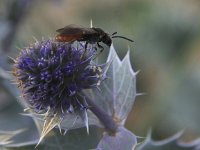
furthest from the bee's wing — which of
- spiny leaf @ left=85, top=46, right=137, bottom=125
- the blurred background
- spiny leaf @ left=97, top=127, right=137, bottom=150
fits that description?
the blurred background

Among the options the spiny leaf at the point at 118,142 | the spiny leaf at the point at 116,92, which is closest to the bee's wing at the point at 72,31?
the spiny leaf at the point at 116,92

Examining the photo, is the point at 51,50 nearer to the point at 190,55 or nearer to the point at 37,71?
the point at 37,71

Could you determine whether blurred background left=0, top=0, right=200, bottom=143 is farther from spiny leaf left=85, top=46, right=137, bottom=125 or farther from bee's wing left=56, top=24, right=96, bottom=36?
bee's wing left=56, top=24, right=96, bottom=36

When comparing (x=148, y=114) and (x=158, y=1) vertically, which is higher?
(x=158, y=1)

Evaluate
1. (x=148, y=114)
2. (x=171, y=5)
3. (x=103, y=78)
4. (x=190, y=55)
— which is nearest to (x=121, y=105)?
(x=103, y=78)

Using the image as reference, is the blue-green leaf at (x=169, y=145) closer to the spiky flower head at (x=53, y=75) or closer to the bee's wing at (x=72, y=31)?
the spiky flower head at (x=53, y=75)
